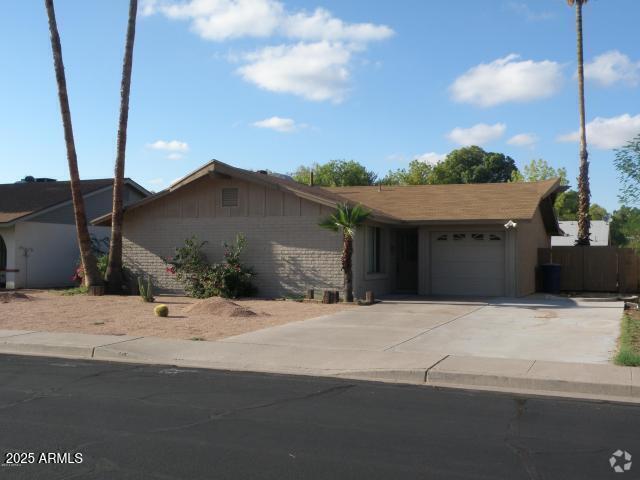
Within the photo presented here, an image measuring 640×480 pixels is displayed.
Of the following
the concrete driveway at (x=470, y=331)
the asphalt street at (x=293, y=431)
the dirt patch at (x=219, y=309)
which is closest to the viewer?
the asphalt street at (x=293, y=431)

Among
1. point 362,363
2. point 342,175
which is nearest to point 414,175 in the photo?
point 342,175

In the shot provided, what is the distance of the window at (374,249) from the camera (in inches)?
846

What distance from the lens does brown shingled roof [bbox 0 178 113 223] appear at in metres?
26.0

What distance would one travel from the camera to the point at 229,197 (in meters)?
21.8

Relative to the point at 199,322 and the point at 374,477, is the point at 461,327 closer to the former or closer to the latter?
the point at 199,322

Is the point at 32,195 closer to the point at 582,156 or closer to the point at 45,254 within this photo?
the point at 45,254

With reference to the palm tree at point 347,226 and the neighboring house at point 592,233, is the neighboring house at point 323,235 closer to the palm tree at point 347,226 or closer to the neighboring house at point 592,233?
the palm tree at point 347,226

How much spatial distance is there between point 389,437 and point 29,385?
5007 millimetres

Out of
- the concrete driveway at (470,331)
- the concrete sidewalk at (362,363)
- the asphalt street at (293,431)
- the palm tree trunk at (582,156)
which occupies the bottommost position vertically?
the asphalt street at (293,431)

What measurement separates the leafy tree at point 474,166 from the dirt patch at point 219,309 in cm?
5351

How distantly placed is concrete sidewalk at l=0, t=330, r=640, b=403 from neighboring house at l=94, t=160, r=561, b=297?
8777mm

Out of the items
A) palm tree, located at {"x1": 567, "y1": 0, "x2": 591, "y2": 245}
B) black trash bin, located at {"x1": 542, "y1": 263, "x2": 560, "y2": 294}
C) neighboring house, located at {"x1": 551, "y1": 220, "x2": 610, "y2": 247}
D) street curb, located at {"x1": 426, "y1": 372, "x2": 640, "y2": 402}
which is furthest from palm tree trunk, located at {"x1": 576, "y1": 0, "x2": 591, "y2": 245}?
street curb, located at {"x1": 426, "y1": 372, "x2": 640, "y2": 402}

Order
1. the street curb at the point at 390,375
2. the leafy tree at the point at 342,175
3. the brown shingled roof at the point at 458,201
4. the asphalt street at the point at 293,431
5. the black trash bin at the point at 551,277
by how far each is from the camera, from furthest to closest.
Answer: the leafy tree at the point at 342,175 → the black trash bin at the point at 551,277 → the brown shingled roof at the point at 458,201 → the street curb at the point at 390,375 → the asphalt street at the point at 293,431

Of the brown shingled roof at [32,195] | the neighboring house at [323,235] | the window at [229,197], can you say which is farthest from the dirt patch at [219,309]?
the brown shingled roof at [32,195]
